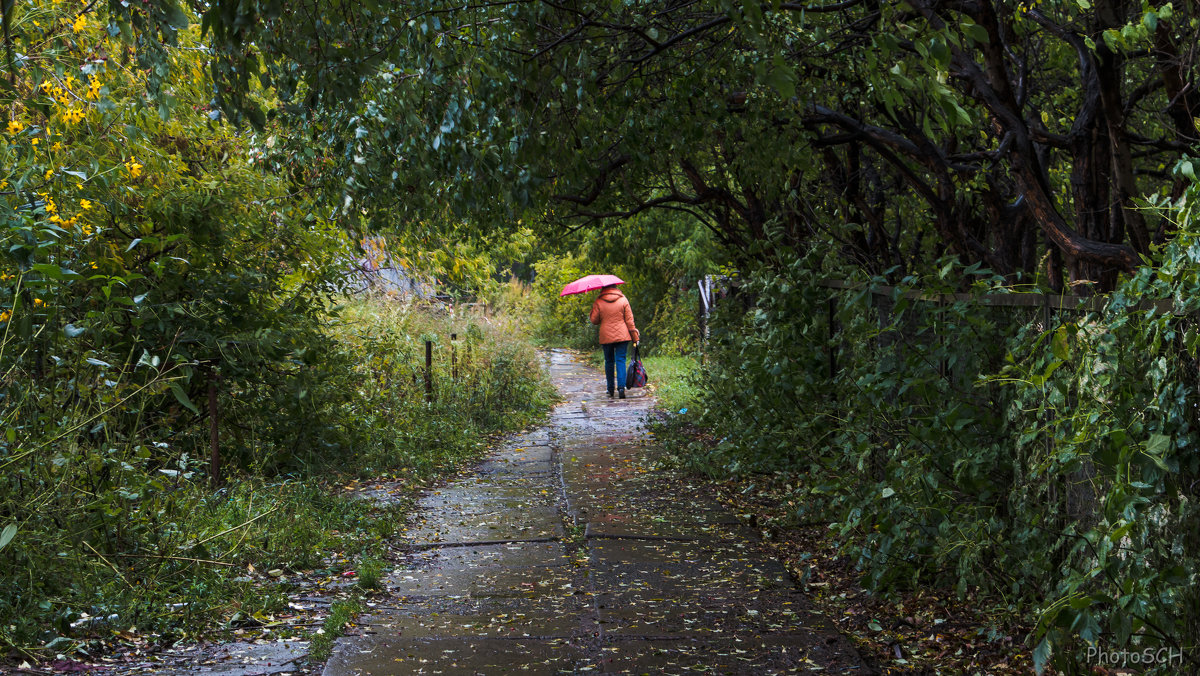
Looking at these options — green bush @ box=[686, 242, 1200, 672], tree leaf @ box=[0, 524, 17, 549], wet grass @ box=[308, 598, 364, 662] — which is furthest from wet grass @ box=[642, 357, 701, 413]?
tree leaf @ box=[0, 524, 17, 549]

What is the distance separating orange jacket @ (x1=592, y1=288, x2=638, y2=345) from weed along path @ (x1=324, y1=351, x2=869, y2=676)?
638 centimetres

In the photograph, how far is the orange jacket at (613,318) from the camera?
14.9 meters

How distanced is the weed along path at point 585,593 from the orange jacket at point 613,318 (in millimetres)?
6385

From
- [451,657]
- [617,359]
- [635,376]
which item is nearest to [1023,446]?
[451,657]

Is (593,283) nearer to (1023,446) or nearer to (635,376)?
(635,376)

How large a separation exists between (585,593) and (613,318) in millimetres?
9778

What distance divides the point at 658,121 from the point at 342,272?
358 centimetres

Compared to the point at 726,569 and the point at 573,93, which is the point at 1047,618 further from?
the point at 573,93

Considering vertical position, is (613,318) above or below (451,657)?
above

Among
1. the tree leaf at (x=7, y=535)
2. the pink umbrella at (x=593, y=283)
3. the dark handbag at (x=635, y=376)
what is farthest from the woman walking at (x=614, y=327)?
the tree leaf at (x=7, y=535)

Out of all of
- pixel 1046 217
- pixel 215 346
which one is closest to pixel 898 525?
pixel 1046 217

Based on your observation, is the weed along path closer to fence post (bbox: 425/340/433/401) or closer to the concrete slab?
the concrete slab

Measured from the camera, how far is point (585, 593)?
5234 mm

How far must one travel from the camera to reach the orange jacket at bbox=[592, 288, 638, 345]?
14.9m
